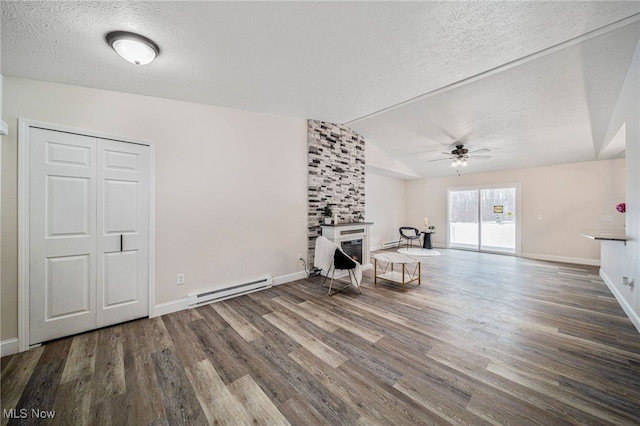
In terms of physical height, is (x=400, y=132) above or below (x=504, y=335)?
above

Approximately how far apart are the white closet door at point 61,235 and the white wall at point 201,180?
0.14 metres

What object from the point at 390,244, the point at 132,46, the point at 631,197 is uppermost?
the point at 132,46

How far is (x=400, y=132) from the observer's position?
16.9 feet

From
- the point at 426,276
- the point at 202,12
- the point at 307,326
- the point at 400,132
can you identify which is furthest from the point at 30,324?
the point at 400,132

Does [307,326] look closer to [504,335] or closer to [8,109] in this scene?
[504,335]

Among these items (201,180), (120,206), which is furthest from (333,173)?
(120,206)

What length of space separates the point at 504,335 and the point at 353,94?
11.2 feet

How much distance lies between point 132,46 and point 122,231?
76.7 inches

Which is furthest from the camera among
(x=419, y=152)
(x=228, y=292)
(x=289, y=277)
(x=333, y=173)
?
(x=419, y=152)

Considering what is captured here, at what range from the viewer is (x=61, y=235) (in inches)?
93.7

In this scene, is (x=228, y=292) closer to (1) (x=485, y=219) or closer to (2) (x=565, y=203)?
(1) (x=485, y=219)

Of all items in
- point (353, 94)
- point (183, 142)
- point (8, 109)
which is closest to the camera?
point (8, 109)

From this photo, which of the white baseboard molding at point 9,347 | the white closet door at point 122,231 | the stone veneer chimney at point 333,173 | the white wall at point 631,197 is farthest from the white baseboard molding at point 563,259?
the white baseboard molding at point 9,347

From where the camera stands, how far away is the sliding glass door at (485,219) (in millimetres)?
6523
